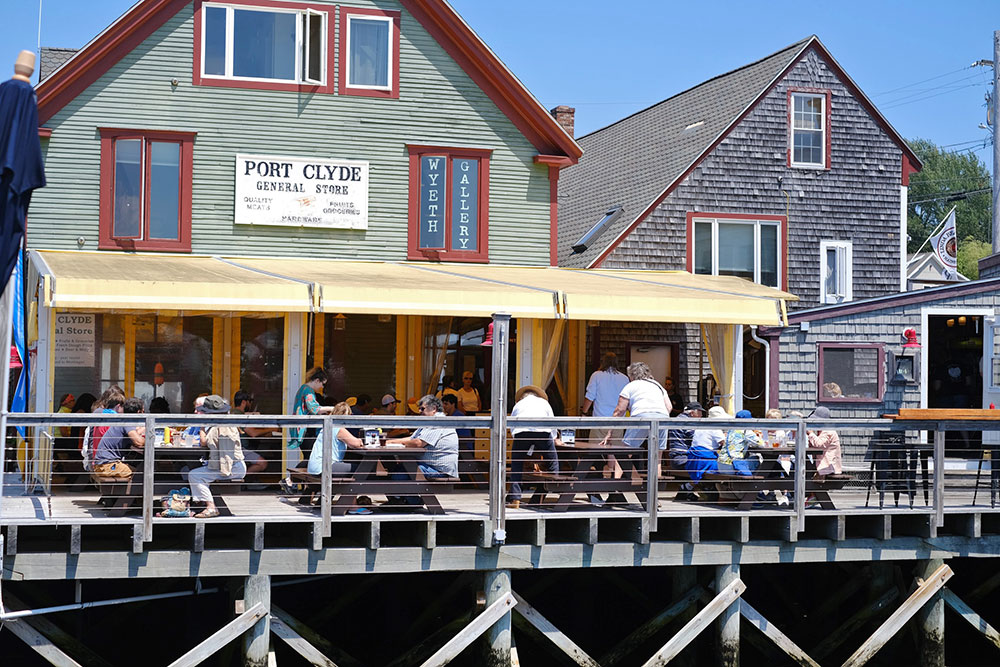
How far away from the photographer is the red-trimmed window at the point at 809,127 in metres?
21.8

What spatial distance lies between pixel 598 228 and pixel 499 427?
1134 centimetres

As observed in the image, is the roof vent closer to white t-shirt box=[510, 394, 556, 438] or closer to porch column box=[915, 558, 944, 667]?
white t-shirt box=[510, 394, 556, 438]

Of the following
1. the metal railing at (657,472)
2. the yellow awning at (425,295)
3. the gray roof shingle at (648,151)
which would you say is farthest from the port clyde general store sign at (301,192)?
the gray roof shingle at (648,151)

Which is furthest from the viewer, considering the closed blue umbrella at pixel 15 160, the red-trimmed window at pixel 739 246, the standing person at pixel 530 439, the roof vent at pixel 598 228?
the roof vent at pixel 598 228

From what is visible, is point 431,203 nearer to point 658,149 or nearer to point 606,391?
point 606,391

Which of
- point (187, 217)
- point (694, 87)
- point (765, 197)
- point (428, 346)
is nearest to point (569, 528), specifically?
point (428, 346)

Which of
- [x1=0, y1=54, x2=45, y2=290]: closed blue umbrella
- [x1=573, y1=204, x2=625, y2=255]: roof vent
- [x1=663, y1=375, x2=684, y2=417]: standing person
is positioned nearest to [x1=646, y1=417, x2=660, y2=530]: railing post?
[x1=0, y1=54, x2=45, y2=290]: closed blue umbrella

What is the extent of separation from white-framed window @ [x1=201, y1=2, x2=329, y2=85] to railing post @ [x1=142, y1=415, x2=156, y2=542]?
774 centimetres

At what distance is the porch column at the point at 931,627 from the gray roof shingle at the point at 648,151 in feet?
29.3

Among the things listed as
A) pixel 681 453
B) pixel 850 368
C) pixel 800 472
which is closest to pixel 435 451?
pixel 681 453

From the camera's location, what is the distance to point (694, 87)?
82.9ft

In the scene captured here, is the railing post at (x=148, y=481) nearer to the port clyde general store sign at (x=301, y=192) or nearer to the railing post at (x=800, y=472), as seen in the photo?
the railing post at (x=800, y=472)

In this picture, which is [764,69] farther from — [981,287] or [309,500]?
[309,500]

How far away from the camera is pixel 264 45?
17078 millimetres
